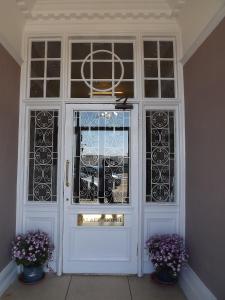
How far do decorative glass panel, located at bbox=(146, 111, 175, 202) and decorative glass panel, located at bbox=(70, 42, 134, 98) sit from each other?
48cm

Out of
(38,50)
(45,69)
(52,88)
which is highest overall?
(38,50)

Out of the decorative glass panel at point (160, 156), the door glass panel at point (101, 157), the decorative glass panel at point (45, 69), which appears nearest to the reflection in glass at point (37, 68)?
the decorative glass panel at point (45, 69)

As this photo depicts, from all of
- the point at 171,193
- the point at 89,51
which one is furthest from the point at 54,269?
the point at 89,51

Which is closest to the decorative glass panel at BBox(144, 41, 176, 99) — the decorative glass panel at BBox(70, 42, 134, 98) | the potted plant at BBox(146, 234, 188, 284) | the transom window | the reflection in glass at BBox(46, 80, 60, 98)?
the transom window

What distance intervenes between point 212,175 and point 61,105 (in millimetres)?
1941

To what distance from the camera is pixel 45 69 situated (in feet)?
11.5

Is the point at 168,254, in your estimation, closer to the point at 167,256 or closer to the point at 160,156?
the point at 167,256

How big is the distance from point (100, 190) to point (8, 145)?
3.92 ft

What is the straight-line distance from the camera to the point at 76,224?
3410 millimetres

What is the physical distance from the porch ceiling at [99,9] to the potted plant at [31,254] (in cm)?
265

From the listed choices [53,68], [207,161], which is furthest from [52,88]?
[207,161]

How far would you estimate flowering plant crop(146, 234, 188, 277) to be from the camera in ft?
9.80

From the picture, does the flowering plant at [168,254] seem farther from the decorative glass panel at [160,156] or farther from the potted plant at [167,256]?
the decorative glass panel at [160,156]

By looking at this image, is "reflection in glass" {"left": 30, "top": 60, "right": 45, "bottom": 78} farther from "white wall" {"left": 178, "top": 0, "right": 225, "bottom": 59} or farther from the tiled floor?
the tiled floor
